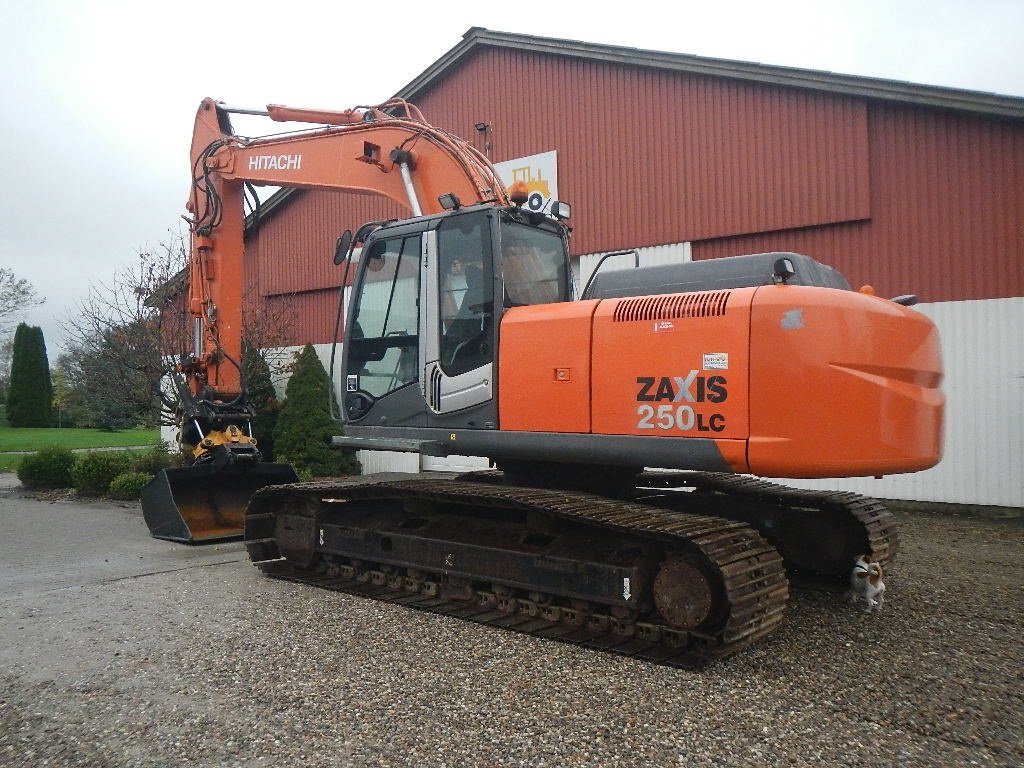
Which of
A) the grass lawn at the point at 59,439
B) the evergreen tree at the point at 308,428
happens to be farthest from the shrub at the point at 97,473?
the grass lawn at the point at 59,439

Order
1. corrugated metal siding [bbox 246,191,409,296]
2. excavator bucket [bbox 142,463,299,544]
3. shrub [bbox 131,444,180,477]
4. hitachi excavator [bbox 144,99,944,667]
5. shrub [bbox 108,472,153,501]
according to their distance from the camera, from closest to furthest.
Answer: hitachi excavator [bbox 144,99,944,667]
excavator bucket [bbox 142,463,299,544]
shrub [bbox 108,472,153,501]
shrub [bbox 131,444,180,477]
corrugated metal siding [bbox 246,191,409,296]

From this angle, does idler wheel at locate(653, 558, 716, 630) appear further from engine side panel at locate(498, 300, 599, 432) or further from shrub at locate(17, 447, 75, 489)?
shrub at locate(17, 447, 75, 489)

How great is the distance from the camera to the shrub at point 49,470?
47.5 feet

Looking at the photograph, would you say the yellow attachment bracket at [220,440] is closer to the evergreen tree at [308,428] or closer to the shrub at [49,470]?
the evergreen tree at [308,428]

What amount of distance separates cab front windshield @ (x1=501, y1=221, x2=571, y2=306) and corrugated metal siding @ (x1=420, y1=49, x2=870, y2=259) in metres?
6.27

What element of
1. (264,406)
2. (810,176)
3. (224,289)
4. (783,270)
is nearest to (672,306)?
(783,270)

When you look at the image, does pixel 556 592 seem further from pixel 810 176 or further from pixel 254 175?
pixel 810 176

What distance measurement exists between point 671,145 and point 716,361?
860 cm

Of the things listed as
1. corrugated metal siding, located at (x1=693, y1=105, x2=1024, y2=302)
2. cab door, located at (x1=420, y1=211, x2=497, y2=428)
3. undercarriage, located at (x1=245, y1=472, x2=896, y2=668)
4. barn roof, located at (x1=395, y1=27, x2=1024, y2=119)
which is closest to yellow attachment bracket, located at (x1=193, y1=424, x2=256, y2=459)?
undercarriage, located at (x1=245, y1=472, x2=896, y2=668)

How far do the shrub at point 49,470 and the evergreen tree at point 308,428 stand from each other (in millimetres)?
3563

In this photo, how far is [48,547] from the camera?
9.00 metres

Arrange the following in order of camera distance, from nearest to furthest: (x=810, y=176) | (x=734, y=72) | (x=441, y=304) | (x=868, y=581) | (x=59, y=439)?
(x=868, y=581) < (x=441, y=304) < (x=810, y=176) < (x=734, y=72) < (x=59, y=439)

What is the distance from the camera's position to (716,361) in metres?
4.54

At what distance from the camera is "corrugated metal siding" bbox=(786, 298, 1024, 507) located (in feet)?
32.4
